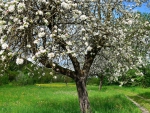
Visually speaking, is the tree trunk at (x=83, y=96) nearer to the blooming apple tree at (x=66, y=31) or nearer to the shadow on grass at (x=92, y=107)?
the blooming apple tree at (x=66, y=31)

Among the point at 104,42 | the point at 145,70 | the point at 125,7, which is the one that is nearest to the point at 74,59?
the point at 104,42

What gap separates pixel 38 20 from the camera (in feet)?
29.0

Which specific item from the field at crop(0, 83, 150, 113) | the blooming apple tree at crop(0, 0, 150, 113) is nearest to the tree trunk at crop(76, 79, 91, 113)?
the blooming apple tree at crop(0, 0, 150, 113)

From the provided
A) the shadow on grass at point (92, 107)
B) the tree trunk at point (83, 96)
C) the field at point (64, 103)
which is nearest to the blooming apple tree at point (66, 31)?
the tree trunk at point (83, 96)

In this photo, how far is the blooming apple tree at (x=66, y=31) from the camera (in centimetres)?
784

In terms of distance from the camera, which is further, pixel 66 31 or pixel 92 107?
pixel 92 107

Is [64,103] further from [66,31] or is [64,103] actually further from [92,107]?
[66,31]

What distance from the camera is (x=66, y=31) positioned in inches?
350

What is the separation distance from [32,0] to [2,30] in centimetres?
139

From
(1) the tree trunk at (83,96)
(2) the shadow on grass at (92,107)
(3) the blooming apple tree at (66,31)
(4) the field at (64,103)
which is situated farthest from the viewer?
(4) the field at (64,103)

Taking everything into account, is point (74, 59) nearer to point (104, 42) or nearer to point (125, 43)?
point (104, 42)

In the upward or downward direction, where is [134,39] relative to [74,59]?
upward

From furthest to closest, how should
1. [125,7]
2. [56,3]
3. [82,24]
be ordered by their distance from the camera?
[125,7], [82,24], [56,3]

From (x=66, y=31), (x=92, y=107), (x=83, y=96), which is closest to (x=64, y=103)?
(x=92, y=107)
